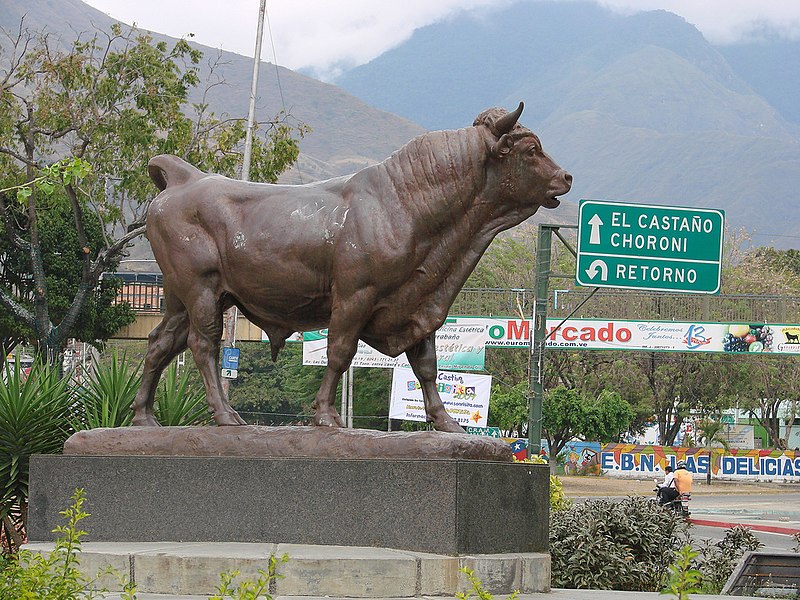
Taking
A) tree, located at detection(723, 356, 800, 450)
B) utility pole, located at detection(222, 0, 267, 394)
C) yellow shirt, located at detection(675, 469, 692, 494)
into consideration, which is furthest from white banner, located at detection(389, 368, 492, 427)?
tree, located at detection(723, 356, 800, 450)

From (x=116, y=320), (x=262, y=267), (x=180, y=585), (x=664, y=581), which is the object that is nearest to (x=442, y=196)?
(x=262, y=267)

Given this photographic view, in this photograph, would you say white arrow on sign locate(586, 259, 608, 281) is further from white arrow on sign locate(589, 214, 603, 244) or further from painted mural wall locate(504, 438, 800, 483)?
painted mural wall locate(504, 438, 800, 483)

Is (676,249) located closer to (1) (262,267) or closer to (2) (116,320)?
(1) (262,267)

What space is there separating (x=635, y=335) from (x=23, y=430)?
934 inches

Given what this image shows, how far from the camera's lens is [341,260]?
258 inches

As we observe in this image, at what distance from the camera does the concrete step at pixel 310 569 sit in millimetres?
5613

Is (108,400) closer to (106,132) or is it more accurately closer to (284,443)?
(284,443)

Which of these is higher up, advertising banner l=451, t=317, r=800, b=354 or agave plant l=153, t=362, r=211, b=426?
advertising banner l=451, t=317, r=800, b=354

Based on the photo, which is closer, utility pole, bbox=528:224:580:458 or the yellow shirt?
utility pole, bbox=528:224:580:458

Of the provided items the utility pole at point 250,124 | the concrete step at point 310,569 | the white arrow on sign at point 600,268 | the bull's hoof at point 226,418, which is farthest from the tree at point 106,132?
the concrete step at point 310,569

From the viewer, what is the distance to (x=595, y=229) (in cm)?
1489

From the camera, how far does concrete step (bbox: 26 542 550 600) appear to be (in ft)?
18.4

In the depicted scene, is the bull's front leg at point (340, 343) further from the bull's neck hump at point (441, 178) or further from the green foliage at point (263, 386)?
the green foliage at point (263, 386)

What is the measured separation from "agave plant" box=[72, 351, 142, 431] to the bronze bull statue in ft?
5.96
